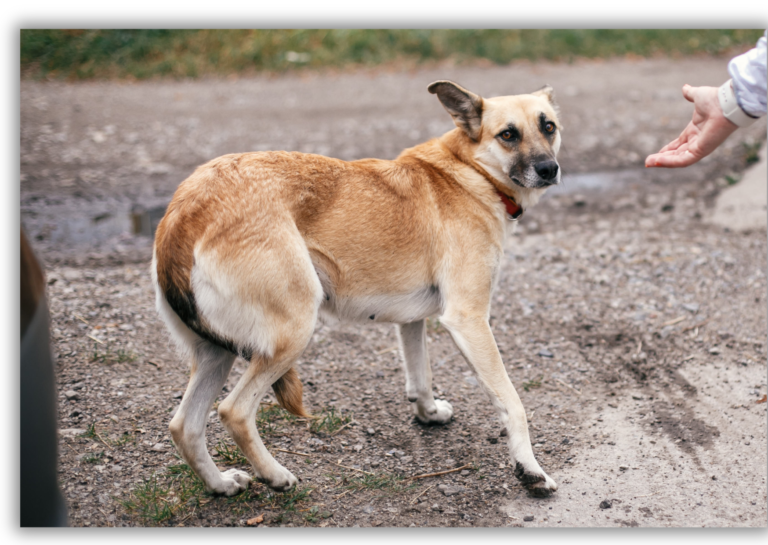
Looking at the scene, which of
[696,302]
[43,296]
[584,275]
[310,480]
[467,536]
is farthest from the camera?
[584,275]

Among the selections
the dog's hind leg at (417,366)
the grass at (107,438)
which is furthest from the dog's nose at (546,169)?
the grass at (107,438)

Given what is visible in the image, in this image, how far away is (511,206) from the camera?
125 inches

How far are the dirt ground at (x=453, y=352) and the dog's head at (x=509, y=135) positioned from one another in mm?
1278

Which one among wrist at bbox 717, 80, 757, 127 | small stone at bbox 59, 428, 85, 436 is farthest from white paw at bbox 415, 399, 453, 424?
wrist at bbox 717, 80, 757, 127

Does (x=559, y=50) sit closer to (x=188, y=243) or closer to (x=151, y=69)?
(x=151, y=69)

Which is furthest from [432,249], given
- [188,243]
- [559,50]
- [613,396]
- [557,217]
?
[559,50]

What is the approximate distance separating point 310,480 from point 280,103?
560 cm

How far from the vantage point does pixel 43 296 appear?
238 cm

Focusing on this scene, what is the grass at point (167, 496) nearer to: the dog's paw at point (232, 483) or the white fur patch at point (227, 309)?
the dog's paw at point (232, 483)

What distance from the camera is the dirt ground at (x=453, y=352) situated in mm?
2824

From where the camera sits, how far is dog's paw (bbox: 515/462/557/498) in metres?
2.79

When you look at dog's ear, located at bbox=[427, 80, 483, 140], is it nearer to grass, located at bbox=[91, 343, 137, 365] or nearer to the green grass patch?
the green grass patch

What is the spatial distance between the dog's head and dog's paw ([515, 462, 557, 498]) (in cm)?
125

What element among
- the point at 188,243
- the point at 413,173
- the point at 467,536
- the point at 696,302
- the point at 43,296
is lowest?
the point at 467,536
